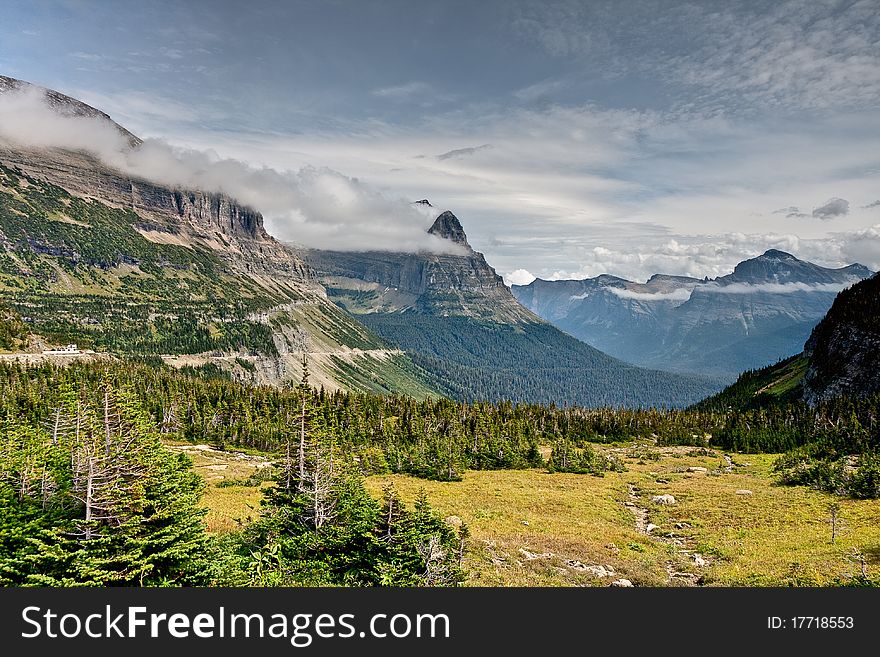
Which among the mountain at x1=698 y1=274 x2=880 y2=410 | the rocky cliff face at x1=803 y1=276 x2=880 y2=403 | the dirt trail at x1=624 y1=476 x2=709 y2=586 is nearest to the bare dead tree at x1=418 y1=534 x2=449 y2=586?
the dirt trail at x1=624 y1=476 x2=709 y2=586

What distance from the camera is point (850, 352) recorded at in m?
165

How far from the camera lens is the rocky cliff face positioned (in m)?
156

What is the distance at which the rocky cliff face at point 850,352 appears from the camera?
155875mm

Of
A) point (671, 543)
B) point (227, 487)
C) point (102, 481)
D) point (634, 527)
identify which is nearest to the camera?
point (102, 481)

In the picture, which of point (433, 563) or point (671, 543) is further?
point (671, 543)

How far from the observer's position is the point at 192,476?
45.1 meters

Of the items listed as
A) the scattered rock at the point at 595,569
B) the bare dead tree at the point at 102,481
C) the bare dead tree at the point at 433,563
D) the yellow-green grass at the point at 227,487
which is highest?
the bare dead tree at the point at 102,481

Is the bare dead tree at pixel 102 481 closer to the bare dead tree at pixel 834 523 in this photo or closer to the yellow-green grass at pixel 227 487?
the yellow-green grass at pixel 227 487

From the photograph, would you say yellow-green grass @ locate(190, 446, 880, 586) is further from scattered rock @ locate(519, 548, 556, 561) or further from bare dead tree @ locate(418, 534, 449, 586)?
bare dead tree @ locate(418, 534, 449, 586)

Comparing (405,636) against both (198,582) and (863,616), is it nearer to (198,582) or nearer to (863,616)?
(198,582)

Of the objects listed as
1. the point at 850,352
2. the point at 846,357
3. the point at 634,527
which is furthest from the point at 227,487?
the point at 850,352

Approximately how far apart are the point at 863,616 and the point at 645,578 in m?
14.9

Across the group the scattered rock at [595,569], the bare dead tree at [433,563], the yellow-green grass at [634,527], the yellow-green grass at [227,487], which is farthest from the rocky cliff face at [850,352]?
the bare dead tree at [433,563]

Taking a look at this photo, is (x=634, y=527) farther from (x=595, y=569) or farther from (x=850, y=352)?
(x=850, y=352)
